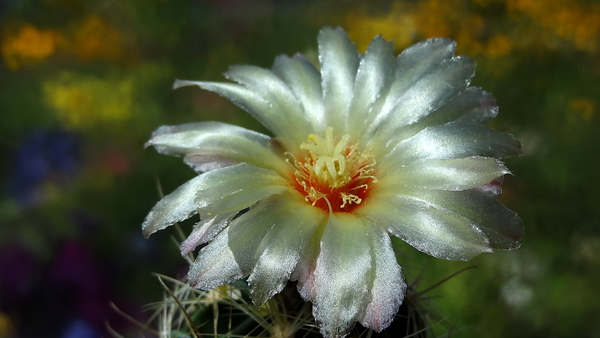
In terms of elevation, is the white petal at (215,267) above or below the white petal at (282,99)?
below

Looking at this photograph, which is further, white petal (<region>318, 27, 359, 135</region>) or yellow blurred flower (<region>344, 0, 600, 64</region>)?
yellow blurred flower (<region>344, 0, 600, 64</region>)

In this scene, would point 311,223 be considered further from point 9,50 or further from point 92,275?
point 9,50

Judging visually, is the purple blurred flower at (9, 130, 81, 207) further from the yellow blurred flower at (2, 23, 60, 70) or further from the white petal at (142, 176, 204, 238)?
the white petal at (142, 176, 204, 238)

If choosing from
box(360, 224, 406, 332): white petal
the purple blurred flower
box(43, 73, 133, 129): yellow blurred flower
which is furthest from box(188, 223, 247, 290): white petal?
box(43, 73, 133, 129): yellow blurred flower

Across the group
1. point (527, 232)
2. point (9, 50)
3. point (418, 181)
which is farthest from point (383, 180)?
point (9, 50)

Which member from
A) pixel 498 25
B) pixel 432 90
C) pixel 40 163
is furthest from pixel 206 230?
pixel 498 25

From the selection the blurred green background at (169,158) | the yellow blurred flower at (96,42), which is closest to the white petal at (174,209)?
the blurred green background at (169,158)

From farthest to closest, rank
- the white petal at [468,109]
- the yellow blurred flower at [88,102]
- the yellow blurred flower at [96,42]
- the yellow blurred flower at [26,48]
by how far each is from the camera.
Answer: the yellow blurred flower at [96,42], the yellow blurred flower at [26,48], the yellow blurred flower at [88,102], the white petal at [468,109]

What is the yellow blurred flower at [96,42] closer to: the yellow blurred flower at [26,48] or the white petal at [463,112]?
the yellow blurred flower at [26,48]
